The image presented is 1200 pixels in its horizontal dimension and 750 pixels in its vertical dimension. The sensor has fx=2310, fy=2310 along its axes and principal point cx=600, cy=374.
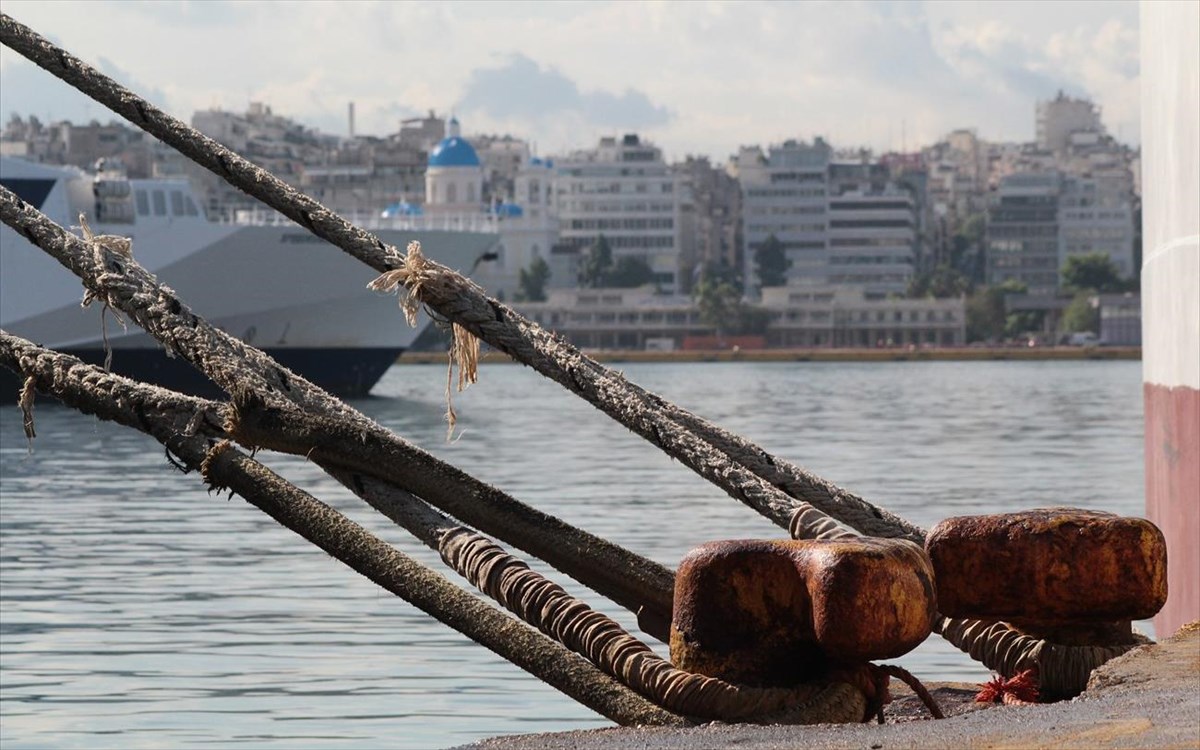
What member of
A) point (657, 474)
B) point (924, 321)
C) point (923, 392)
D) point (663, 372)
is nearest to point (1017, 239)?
point (924, 321)

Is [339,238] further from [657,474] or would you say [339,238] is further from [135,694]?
[657,474]

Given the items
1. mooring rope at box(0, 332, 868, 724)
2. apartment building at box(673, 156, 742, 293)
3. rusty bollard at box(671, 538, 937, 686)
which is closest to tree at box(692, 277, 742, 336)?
apartment building at box(673, 156, 742, 293)

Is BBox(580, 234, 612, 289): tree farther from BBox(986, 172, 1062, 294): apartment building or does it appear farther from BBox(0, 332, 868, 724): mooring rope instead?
BBox(0, 332, 868, 724): mooring rope

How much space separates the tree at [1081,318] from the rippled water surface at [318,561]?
102 m

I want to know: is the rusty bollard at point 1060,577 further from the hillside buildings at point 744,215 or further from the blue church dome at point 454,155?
the hillside buildings at point 744,215

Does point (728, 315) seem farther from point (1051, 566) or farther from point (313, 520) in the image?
point (1051, 566)

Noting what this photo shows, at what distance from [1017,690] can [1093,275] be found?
165 metres

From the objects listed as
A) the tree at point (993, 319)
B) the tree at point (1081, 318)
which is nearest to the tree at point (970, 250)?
the tree at point (993, 319)

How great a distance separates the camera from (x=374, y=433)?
21.6ft

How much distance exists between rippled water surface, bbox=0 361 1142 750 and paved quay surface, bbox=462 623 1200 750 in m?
4.41

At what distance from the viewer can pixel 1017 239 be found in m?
190

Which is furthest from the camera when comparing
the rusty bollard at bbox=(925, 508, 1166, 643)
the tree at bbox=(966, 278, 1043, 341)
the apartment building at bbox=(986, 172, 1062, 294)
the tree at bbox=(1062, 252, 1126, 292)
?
the apartment building at bbox=(986, 172, 1062, 294)

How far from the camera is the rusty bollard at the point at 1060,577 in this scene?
562cm

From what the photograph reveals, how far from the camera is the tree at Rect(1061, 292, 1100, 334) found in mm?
154250
